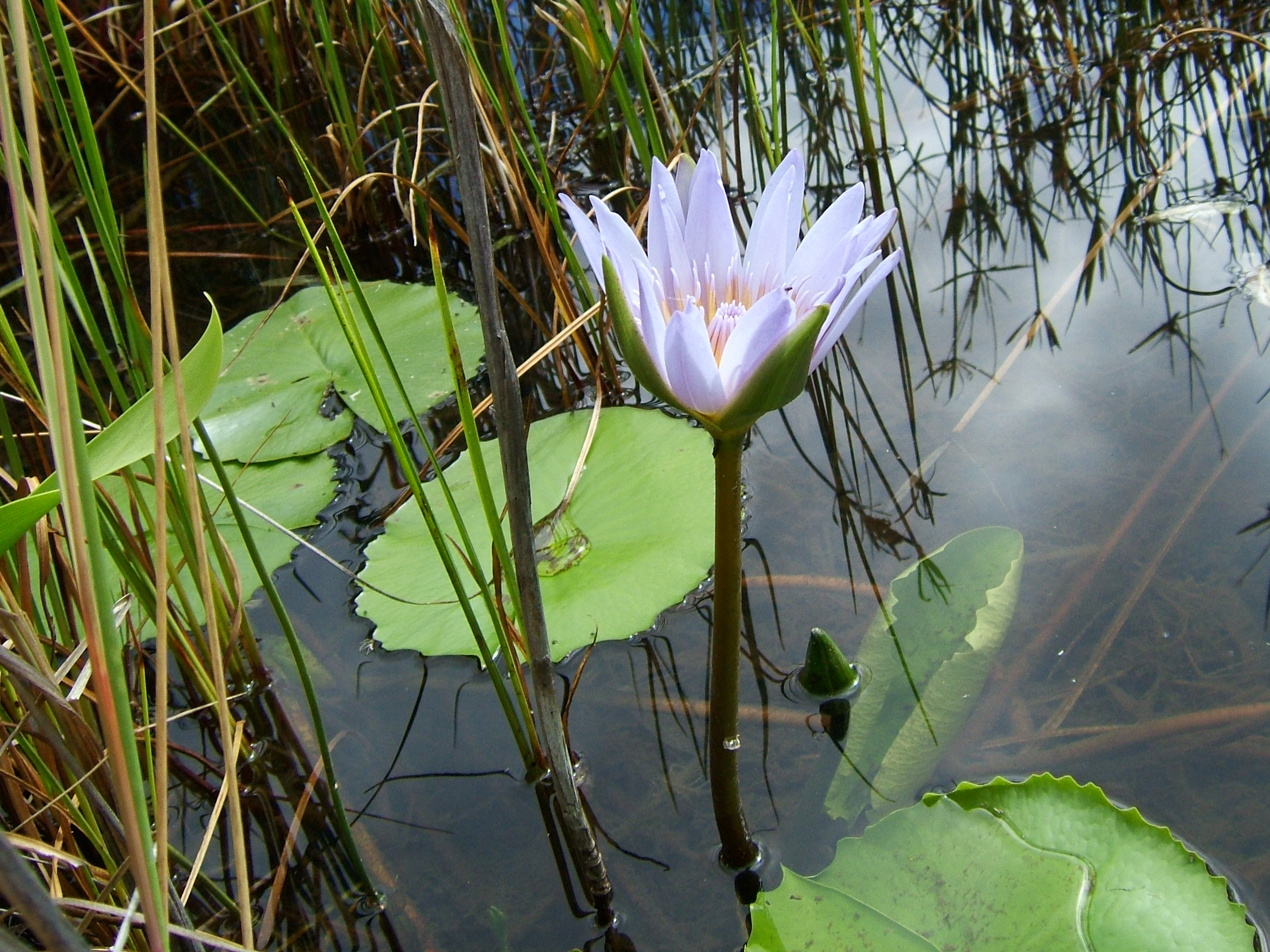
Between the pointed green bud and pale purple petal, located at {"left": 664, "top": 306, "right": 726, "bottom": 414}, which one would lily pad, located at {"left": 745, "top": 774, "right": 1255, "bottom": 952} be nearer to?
the pointed green bud

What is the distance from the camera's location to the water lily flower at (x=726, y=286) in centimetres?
78

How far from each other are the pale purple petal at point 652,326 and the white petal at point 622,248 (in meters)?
0.03

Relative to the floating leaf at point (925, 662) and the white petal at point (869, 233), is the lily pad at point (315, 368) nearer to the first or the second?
the floating leaf at point (925, 662)

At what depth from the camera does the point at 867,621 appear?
4.70 feet

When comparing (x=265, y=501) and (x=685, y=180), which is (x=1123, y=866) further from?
(x=265, y=501)

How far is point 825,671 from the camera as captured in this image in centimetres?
128

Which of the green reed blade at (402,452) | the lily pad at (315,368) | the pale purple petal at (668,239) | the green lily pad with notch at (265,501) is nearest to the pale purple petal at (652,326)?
the pale purple petal at (668,239)

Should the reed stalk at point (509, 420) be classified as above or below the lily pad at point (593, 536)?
above

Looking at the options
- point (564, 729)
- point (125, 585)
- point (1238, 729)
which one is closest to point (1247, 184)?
point (1238, 729)

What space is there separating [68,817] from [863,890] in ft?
2.65

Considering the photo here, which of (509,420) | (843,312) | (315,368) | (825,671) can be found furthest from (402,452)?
(315,368)

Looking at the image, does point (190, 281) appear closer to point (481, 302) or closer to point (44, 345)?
point (481, 302)

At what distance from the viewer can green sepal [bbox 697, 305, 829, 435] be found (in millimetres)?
755

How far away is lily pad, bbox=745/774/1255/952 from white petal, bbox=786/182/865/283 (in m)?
0.57
